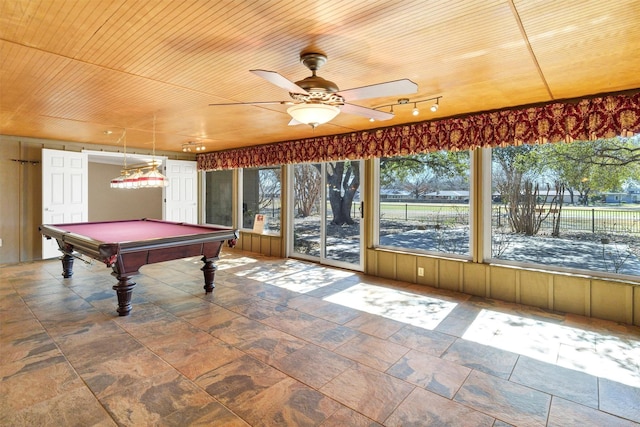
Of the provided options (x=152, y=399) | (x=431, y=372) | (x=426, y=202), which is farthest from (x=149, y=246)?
(x=426, y=202)

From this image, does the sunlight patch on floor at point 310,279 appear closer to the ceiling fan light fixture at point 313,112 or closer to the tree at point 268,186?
the tree at point 268,186

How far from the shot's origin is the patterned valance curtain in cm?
338

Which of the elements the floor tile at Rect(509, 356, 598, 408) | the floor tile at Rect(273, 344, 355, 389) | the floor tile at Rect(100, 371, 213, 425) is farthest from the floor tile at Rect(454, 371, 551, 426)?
the floor tile at Rect(100, 371, 213, 425)

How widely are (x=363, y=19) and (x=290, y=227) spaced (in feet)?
17.2

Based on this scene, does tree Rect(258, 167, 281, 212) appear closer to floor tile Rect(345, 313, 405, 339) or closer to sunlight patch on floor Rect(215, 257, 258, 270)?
sunlight patch on floor Rect(215, 257, 258, 270)

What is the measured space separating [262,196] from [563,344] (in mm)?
5955

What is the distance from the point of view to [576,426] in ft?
6.53

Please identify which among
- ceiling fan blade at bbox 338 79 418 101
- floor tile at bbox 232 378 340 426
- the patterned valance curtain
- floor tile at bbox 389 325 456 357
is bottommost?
floor tile at bbox 232 378 340 426

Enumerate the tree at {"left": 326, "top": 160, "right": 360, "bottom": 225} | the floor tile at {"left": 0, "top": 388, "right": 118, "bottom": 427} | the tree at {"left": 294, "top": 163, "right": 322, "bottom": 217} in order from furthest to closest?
the tree at {"left": 294, "top": 163, "right": 322, "bottom": 217}
the tree at {"left": 326, "top": 160, "right": 360, "bottom": 225}
the floor tile at {"left": 0, "top": 388, "right": 118, "bottom": 427}

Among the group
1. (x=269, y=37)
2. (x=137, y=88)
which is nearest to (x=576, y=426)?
(x=269, y=37)

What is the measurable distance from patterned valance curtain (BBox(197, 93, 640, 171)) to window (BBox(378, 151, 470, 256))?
1.49 feet

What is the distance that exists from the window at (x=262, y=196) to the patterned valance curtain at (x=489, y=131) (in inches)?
36.6

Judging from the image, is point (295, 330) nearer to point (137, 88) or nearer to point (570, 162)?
point (137, 88)

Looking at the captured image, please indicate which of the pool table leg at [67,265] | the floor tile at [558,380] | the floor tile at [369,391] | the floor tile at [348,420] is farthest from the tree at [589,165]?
the pool table leg at [67,265]
